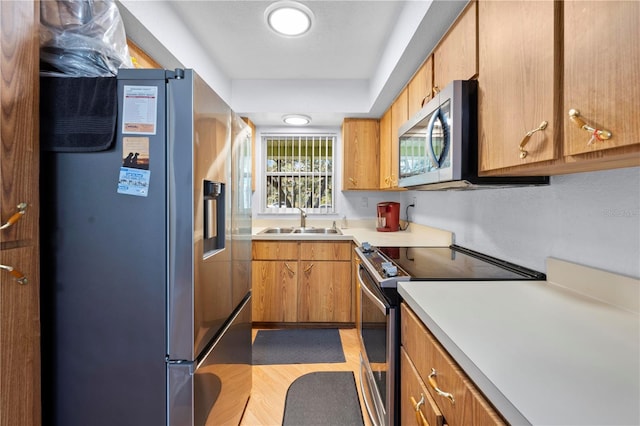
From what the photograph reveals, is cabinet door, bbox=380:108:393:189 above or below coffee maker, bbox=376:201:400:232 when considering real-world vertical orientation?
above

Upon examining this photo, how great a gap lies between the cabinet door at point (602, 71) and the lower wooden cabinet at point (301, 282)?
210cm

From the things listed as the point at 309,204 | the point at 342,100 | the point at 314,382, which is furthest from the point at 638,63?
the point at 309,204

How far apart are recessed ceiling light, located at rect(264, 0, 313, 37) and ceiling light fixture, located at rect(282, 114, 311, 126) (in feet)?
3.16

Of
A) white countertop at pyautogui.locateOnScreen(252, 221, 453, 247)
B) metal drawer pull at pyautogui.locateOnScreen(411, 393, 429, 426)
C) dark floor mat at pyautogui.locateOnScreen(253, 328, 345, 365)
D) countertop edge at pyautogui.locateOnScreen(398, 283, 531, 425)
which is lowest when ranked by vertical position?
dark floor mat at pyautogui.locateOnScreen(253, 328, 345, 365)

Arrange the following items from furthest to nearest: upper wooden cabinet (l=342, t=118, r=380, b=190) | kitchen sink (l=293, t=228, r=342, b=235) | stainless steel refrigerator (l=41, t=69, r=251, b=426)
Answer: kitchen sink (l=293, t=228, r=342, b=235) → upper wooden cabinet (l=342, t=118, r=380, b=190) → stainless steel refrigerator (l=41, t=69, r=251, b=426)

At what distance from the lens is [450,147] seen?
3.82 ft

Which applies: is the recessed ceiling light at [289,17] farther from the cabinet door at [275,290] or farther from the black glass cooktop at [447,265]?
the cabinet door at [275,290]

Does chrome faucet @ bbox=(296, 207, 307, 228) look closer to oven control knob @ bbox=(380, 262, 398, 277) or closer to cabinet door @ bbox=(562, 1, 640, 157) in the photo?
oven control knob @ bbox=(380, 262, 398, 277)

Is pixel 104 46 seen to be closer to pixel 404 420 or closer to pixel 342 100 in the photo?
pixel 404 420

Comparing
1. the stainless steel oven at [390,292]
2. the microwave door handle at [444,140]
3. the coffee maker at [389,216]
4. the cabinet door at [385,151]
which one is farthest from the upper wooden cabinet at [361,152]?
the microwave door handle at [444,140]

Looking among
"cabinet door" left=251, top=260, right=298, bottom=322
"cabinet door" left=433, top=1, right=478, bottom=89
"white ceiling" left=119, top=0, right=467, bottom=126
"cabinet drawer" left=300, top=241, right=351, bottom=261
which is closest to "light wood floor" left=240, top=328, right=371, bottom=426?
"cabinet door" left=251, top=260, right=298, bottom=322

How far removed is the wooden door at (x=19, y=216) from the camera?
32.4 inches

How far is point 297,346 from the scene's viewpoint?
2.36 m

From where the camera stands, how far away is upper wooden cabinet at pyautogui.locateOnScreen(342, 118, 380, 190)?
296 cm
